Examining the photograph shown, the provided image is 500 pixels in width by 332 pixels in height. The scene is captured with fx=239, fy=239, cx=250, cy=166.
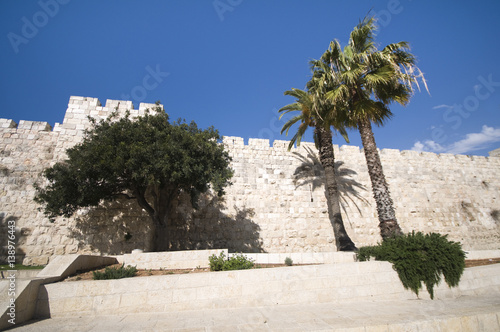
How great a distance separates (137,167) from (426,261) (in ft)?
33.0

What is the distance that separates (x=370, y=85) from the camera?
988 cm

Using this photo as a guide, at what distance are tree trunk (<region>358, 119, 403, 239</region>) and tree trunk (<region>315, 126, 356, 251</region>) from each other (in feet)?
5.66

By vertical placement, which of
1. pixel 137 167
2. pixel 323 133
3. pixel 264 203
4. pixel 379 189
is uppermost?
pixel 323 133

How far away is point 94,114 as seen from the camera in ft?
43.6

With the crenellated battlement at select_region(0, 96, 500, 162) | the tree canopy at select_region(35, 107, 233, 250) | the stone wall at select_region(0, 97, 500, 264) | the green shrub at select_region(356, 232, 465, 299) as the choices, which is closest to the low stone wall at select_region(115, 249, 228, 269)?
the tree canopy at select_region(35, 107, 233, 250)

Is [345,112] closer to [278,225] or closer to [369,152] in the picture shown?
[369,152]

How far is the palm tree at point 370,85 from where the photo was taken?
9.23 metres

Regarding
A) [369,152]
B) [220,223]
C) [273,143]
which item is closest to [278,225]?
[220,223]

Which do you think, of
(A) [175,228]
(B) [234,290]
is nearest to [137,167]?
(A) [175,228]

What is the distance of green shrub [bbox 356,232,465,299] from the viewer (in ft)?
21.4

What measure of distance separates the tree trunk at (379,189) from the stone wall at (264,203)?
19.1ft

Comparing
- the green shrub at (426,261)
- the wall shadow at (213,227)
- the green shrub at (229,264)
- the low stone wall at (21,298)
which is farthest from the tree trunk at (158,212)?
the green shrub at (426,261)

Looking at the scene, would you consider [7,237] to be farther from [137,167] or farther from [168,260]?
[168,260]

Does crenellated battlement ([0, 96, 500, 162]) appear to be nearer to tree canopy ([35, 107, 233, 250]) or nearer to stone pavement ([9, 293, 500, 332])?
tree canopy ([35, 107, 233, 250])
